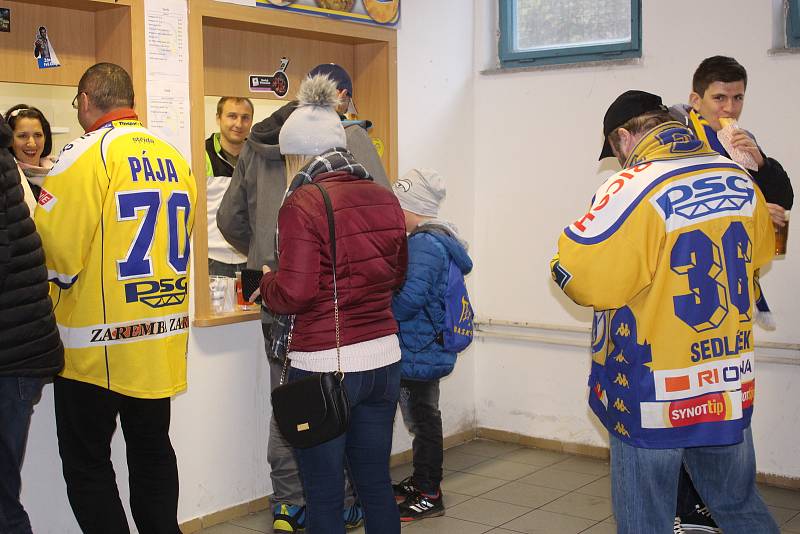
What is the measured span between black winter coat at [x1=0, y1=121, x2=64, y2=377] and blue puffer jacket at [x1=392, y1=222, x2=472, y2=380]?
1.49 m

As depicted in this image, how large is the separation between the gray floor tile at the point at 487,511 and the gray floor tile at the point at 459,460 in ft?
1.78

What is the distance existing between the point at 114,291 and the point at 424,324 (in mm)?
1335

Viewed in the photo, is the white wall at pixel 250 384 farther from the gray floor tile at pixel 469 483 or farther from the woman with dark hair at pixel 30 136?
the woman with dark hair at pixel 30 136

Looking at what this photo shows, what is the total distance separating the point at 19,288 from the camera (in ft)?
8.07

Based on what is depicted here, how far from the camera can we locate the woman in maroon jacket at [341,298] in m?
2.63

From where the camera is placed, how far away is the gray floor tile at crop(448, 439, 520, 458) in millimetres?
5165

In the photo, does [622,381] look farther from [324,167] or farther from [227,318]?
[227,318]

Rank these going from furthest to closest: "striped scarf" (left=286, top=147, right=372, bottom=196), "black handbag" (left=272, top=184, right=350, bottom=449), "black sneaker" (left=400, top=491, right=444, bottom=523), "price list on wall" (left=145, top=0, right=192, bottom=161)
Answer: "black sneaker" (left=400, top=491, right=444, bottom=523)
"price list on wall" (left=145, top=0, right=192, bottom=161)
"striped scarf" (left=286, top=147, right=372, bottom=196)
"black handbag" (left=272, top=184, right=350, bottom=449)

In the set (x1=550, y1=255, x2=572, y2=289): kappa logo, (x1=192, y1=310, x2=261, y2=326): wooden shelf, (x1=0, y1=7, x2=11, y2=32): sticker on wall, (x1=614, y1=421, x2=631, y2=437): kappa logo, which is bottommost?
(x1=614, y1=421, x2=631, y2=437): kappa logo

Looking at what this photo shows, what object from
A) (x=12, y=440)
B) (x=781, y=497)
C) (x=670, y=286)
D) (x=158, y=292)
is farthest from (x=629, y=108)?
(x=781, y=497)

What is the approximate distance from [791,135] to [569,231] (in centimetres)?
240

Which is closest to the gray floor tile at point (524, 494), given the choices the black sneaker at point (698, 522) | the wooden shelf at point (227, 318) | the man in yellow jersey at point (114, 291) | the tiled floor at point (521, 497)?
the tiled floor at point (521, 497)

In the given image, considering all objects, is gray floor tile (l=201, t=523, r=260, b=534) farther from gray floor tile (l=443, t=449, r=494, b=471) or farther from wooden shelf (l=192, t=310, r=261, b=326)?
gray floor tile (l=443, t=449, r=494, b=471)

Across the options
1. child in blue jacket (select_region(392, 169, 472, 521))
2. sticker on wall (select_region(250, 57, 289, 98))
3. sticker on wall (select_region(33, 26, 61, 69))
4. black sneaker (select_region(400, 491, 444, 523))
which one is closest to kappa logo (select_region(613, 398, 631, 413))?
child in blue jacket (select_region(392, 169, 472, 521))
